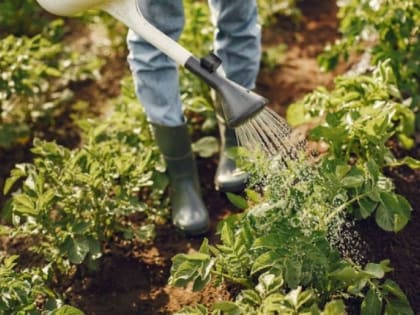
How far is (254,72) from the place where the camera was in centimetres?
241

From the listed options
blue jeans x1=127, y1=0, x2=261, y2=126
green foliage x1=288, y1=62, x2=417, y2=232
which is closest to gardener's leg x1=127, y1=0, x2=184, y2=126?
blue jeans x1=127, y1=0, x2=261, y2=126

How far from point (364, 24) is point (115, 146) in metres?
0.89

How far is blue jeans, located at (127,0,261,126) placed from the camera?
6.87 ft

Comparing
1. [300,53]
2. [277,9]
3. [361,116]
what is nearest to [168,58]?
[361,116]

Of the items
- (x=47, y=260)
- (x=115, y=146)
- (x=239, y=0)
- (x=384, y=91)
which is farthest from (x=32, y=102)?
(x=384, y=91)

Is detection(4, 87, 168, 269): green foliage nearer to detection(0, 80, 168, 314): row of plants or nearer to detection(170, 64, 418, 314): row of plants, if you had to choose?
detection(0, 80, 168, 314): row of plants

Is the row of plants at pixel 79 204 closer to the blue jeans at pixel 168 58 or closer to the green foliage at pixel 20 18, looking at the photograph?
the blue jeans at pixel 168 58

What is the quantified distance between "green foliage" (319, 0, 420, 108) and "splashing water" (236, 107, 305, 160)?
0.52 m

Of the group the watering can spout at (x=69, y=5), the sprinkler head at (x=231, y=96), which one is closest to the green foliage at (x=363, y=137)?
the sprinkler head at (x=231, y=96)

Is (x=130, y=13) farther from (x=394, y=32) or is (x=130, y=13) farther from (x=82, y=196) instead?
(x=394, y=32)

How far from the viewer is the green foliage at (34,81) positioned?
2.66 meters

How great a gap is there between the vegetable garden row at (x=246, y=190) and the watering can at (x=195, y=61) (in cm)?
22

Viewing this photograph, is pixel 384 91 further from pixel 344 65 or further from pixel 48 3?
pixel 48 3

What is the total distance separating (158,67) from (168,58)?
4 centimetres
